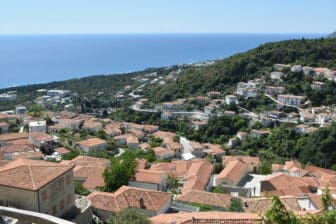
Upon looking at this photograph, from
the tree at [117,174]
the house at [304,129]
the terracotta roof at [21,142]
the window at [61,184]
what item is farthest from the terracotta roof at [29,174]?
the house at [304,129]

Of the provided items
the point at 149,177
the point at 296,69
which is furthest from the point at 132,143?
the point at 296,69

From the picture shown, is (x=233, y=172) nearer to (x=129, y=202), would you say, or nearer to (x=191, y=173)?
(x=191, y=173)

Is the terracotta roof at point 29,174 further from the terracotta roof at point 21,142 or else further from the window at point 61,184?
the terracotta roof at point 21,142

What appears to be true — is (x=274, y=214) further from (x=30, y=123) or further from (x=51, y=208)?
(x=30, y=123)

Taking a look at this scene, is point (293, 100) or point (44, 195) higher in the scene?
point (44, 195)

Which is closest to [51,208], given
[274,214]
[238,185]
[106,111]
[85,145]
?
[274,214]

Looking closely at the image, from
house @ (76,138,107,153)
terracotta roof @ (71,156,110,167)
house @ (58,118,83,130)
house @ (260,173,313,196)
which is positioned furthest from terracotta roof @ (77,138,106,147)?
house @ (260,173,313,196)
